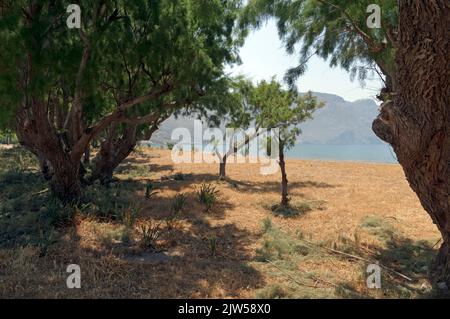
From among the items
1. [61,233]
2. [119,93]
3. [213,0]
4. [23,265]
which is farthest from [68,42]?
[23,265]

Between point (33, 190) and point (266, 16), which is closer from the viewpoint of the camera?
point (266, 16)

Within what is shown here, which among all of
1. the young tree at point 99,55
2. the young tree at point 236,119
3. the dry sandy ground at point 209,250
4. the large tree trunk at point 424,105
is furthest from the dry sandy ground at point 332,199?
the young tree at point 99,55

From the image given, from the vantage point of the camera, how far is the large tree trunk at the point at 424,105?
459cm

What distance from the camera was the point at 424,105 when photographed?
15.7 feet

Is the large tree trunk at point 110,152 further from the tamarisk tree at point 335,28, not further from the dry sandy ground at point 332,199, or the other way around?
the tamarisk tree at point 335,28

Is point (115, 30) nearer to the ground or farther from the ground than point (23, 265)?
farther from the ground

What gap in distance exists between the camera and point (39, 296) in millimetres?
5047

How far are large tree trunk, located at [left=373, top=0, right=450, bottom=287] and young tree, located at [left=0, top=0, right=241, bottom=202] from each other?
14.1 ft

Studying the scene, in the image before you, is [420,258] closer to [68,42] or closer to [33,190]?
[68,42]

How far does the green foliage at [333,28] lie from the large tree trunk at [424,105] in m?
1.90

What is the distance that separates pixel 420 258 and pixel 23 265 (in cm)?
765

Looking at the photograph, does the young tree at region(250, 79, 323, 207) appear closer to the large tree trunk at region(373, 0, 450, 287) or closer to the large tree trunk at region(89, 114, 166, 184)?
the large tree trunk at region(89, 114, 166, 184)

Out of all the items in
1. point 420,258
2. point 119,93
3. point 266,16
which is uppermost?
point 266,16
